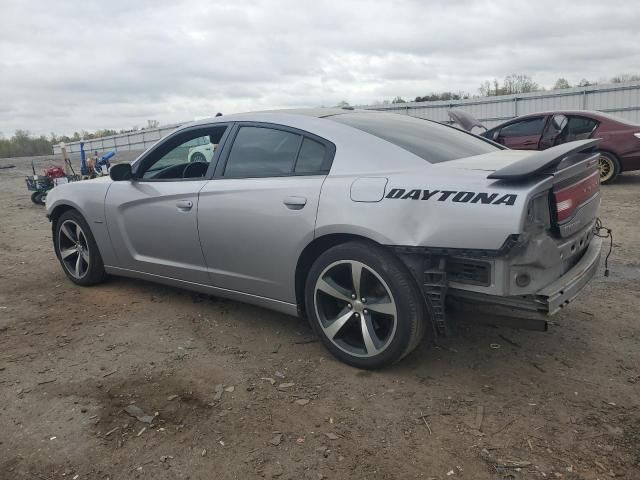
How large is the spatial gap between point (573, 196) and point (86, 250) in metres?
4.17

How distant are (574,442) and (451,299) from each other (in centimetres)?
87

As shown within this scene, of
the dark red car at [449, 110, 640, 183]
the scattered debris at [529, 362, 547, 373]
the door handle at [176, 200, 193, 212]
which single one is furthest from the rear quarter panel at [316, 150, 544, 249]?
the dark red car at [449, 110, 640, 183]

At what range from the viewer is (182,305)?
439 cm

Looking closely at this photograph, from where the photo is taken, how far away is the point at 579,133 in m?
9.51

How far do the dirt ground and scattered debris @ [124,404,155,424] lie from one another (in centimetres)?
3

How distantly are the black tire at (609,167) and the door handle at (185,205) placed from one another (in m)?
8.25

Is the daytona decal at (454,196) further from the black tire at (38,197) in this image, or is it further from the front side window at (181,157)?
the black tire at (38,197)

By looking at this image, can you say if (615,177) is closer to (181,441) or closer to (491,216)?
(491,216)

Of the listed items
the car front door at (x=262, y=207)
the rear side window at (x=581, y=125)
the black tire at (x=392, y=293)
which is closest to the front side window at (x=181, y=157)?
the car front door at (x=262, y=207)

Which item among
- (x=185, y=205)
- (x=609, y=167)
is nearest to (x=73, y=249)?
(x=185, y=205)

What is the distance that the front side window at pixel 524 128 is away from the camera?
9859 millimetres

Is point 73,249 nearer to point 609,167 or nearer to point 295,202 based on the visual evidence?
point 295,202

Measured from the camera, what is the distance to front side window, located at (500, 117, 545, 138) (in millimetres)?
9859

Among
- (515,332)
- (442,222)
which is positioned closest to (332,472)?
(442,222)
